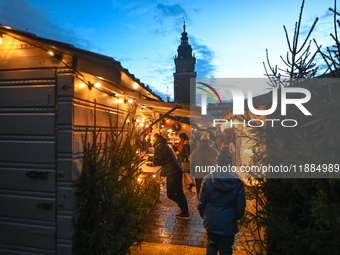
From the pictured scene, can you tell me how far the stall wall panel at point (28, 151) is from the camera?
10.4 feet

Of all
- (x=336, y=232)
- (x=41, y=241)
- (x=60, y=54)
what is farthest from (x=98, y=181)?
(x=336, y=232)

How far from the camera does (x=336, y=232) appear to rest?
6.04ft

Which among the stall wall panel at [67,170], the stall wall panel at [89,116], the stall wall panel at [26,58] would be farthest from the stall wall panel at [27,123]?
the stall wall panel at [26,58]

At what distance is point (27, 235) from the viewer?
3.25 metres

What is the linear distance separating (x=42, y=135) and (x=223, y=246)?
3422 millimetres

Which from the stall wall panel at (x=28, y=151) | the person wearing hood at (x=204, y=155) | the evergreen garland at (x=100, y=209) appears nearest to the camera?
the evergreen garland at (x=100, y=209)

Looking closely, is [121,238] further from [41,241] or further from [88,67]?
[88,67]

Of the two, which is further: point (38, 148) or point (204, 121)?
point (204, 121)

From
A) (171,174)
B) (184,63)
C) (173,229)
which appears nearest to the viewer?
(173,229)

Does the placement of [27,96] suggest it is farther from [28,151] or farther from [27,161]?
[27,161]

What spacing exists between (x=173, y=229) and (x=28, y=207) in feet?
10.8

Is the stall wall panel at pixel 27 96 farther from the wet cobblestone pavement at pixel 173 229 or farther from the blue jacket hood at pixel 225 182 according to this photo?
the wet cobblestone pavement at pixel 173 229

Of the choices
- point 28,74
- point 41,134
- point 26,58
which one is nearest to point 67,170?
point 41,134

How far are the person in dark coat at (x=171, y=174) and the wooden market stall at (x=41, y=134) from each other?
2840mm
